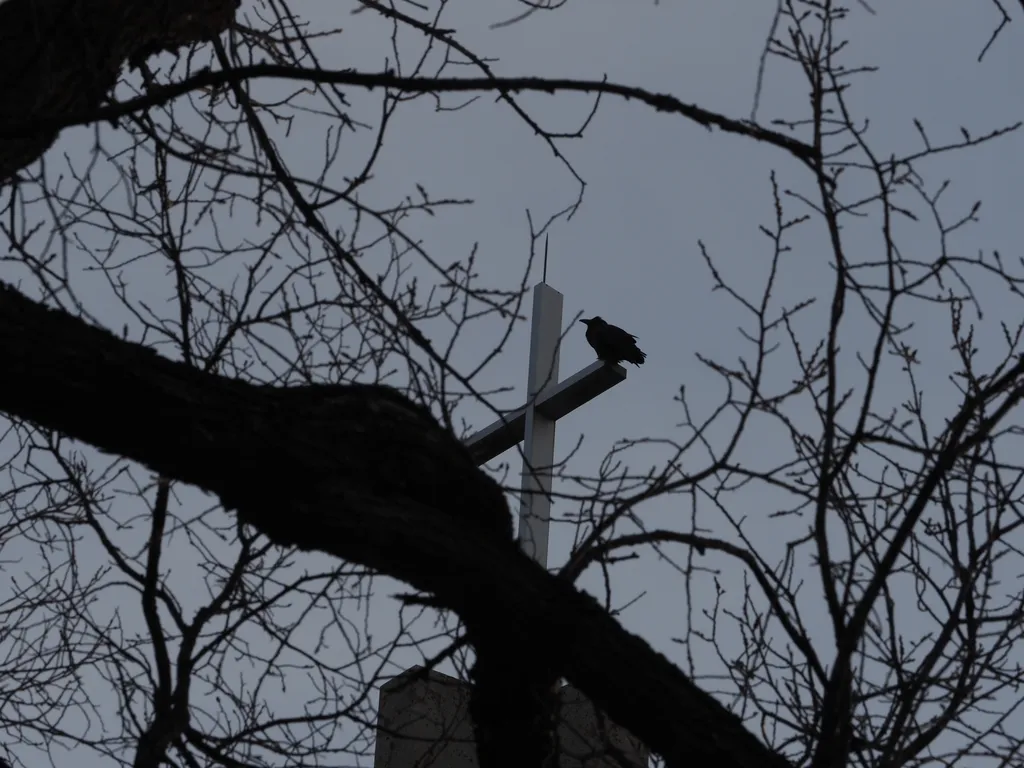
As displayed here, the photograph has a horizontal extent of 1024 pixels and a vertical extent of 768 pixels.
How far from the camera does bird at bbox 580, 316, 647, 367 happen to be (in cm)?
548

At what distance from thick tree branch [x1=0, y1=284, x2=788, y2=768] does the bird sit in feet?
11.4

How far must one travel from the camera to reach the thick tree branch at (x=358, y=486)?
173 cm

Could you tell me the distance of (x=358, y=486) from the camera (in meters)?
1.83

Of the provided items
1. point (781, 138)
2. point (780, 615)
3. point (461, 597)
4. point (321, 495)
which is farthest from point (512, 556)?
point (781, 138)

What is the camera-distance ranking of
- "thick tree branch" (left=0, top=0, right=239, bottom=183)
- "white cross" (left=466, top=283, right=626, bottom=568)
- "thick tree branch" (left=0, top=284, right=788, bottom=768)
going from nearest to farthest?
"thick tree branch" (left=0, top=284, right=788, bottom=768), "thick tree branch" (left=0, top=0, right=239, bottom=183), "white cross" (left=466, top=283, right=626, bottom=568)

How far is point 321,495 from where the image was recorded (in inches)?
70.5

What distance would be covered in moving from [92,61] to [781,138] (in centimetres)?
129

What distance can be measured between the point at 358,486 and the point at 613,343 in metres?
3.73

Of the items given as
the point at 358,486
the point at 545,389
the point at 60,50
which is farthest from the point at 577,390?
the point at 358,486

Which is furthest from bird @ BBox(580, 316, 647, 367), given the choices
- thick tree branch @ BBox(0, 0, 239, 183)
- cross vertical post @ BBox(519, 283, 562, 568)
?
thick tree branch @ BBox(0, 0, 239, 183)

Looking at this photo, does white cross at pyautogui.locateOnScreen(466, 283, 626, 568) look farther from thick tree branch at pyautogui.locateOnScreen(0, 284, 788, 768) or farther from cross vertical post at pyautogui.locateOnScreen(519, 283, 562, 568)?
thick tree branch at pyautogui.locateOnScreen(0, 284, 788, 768)

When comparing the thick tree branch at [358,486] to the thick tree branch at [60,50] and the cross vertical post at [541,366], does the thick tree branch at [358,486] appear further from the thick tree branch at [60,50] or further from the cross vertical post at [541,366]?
the cross vertical post at [541,366]

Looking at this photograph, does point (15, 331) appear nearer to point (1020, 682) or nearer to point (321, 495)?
point (321, 495)

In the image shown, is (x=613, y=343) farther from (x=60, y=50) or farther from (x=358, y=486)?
(x=358, y=486)
